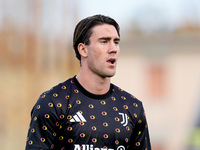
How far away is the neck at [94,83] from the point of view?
4.78 meters

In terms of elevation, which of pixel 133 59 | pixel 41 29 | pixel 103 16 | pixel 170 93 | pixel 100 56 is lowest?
pixel 170 93

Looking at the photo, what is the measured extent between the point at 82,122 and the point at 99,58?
0.58 metres

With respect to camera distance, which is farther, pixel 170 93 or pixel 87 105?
pixel 170 93

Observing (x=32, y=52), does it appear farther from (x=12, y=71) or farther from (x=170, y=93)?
(x=170, y=93)

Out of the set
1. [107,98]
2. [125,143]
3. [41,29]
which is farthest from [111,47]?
[41,29]

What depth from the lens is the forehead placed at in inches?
187

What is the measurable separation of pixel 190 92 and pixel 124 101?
28937 millimetres

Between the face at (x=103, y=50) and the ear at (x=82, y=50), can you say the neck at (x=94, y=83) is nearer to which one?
the face at (x=103, y=50)

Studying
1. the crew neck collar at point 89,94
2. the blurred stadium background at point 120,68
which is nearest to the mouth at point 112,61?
the crew neck collar at point 89,94

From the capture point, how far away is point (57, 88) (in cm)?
470

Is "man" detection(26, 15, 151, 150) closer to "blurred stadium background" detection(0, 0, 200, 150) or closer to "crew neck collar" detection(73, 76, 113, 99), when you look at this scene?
"crew neck collar" detection(73, 76, 113, 99)

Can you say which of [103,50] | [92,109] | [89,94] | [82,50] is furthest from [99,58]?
[92,109]

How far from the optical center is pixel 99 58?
15.4ft

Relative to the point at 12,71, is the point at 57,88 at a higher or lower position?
higher
